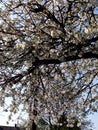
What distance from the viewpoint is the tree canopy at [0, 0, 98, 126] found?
1159cm

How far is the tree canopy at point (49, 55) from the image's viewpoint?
11.6 m

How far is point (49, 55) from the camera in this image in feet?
39.1

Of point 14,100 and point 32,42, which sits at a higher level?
point 32,42

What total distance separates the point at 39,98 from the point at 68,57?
3.72 meters

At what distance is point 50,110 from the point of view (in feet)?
50.1

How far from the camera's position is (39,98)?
1499 centimetres

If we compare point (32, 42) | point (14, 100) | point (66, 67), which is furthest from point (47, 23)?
point (14, 100)

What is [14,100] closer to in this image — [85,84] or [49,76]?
[49,76]

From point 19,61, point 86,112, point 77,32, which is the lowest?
point 86,112

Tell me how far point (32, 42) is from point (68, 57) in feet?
3.74

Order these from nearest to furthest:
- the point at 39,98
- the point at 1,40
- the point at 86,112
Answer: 1. the point at 1,40
2. the point at 86,112
3. the point at 39,98

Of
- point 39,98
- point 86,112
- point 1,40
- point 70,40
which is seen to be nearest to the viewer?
point 70,40

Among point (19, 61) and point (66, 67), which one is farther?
point (66, 67)

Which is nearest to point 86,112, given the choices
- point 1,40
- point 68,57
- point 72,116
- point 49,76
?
point 72,116
